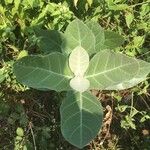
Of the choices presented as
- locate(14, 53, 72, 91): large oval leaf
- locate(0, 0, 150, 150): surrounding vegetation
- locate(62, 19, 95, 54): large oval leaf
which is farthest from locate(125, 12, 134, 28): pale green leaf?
locate(14, 53, 72, 91): large oval leaf

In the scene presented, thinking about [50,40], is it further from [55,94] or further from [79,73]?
[55,94]

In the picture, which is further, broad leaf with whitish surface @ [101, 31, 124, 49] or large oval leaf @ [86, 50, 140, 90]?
broad leaf with whitish surface @ [101, 31, 124, 49]

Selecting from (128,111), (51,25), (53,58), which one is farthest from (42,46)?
(128,111)

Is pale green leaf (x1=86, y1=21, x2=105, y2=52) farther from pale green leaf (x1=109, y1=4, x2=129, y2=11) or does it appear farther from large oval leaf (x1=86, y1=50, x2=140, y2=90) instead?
pale green leaf (x1=109, y1=4, x2=129, y2=11)

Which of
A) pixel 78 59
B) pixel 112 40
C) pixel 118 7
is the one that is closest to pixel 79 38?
pixel 78 59

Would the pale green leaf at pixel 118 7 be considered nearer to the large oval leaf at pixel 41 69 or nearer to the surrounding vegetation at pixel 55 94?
the surrounding vegetation at pixel 55 94

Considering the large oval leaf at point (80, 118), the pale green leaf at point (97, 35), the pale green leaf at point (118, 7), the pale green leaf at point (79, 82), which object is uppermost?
the pale green leaf at point (97, 35)

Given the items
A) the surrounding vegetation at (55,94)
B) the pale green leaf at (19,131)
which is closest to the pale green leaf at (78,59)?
the surrounding vegetation at (55,94)
